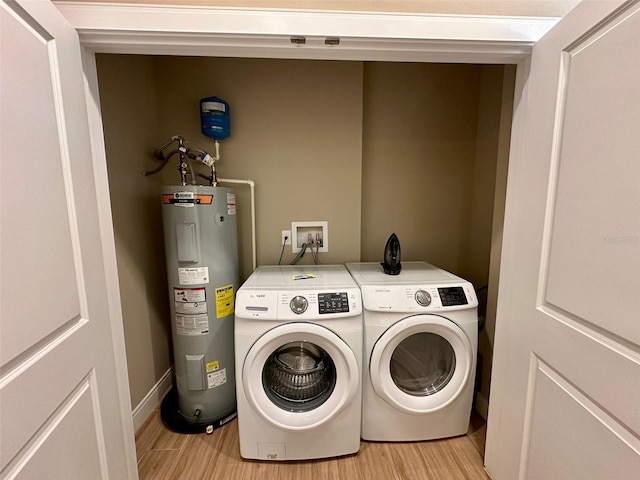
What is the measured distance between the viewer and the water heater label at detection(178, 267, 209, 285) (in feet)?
4.56

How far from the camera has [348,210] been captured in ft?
6.03

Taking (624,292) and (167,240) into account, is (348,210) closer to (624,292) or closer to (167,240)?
(167,240)

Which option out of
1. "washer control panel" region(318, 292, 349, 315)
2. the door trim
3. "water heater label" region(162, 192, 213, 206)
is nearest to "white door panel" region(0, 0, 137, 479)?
the door trim

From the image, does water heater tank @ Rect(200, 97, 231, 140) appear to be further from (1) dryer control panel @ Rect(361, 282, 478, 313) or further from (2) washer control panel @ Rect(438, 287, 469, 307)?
(2) washer control panel @ Rect(438, 287, 469, 307)

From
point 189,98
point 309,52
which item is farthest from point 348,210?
point 189,98

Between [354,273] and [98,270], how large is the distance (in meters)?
1.12

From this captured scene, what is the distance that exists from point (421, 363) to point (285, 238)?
1.06m

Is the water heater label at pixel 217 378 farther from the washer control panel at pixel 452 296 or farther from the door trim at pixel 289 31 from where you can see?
the door trim at pixel 289 31

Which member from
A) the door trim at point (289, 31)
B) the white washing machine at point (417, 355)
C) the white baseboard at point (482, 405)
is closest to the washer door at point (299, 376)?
the white washing machine at point (417, 355)

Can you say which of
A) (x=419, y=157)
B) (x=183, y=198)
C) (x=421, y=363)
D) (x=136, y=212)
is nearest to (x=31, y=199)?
(x=183, y=198)

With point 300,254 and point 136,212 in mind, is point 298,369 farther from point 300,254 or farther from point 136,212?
point 136,212

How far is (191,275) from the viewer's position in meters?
1.39

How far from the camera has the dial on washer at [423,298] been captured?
1.26 meters

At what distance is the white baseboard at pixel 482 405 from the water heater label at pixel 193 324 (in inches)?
62.2
